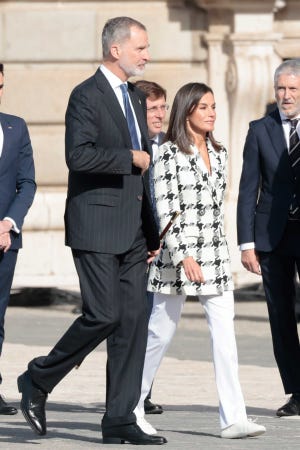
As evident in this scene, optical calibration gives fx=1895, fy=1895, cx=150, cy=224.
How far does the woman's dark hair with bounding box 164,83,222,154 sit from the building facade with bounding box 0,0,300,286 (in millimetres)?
7758

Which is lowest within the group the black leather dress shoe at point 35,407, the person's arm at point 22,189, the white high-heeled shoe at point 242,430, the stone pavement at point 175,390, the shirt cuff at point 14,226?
the stone pavement at point 175,390

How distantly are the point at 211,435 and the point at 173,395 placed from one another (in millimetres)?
1843

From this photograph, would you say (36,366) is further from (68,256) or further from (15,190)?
(68,256)

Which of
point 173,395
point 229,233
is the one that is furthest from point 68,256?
point 173,395

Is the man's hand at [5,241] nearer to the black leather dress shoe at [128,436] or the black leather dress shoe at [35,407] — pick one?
the black leather dress shoe at [35,407]

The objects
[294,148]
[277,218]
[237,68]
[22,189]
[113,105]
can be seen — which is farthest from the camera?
[237,68]

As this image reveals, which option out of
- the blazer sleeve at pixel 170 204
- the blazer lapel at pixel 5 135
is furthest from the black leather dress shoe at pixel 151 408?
the blazer lapel at pixel 5 135

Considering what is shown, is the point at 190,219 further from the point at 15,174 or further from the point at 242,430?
the point at 15,174

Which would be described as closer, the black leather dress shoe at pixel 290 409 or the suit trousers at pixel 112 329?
the suit trousers at pixel 112 329

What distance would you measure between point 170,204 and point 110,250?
534 mm

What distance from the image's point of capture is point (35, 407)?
28.1 feet

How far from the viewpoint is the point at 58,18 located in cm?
1703

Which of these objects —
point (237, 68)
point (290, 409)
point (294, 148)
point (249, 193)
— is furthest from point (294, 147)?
point (237, 68)

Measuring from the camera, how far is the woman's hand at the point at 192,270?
28.9 feet
